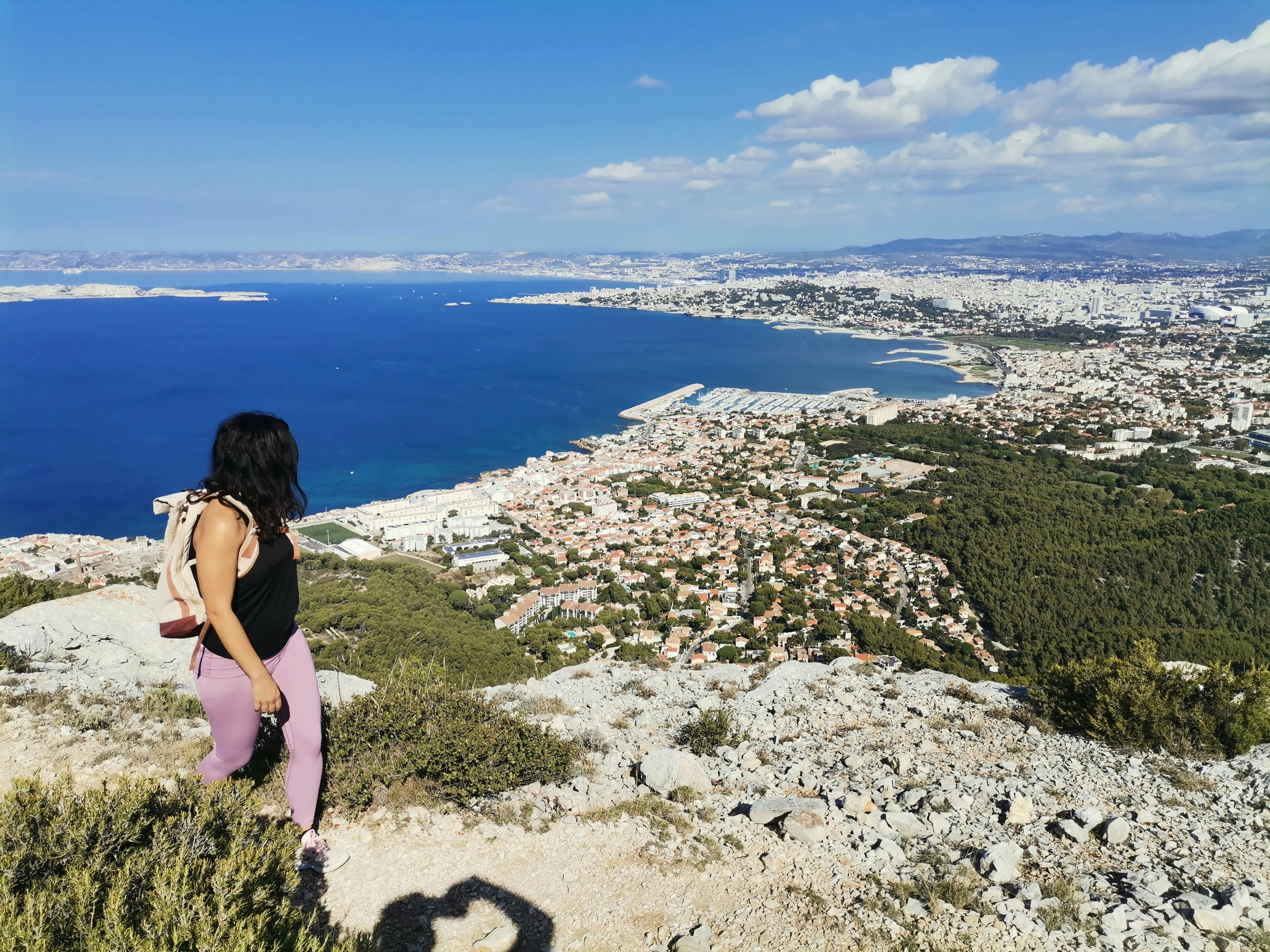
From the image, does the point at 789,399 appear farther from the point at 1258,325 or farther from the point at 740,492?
the point at 1258,325

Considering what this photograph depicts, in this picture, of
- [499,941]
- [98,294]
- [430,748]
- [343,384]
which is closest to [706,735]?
[430,748]

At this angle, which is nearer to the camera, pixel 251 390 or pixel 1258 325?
pixel 251 390

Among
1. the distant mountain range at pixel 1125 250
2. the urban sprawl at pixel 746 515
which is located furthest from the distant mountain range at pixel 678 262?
the urban sprawl at pixel 746 515

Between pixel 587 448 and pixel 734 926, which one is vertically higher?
pixel 734 926

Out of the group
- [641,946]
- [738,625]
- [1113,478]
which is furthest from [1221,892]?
[1113,478]

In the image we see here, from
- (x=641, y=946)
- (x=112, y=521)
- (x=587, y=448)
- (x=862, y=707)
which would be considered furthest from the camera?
(x=587, y=448)

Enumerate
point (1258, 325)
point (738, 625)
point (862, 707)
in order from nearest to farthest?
point (862, 707) → point (738, 625) → point (1258, 325)

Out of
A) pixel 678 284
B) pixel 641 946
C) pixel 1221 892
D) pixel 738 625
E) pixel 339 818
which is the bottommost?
pixel 738 625
